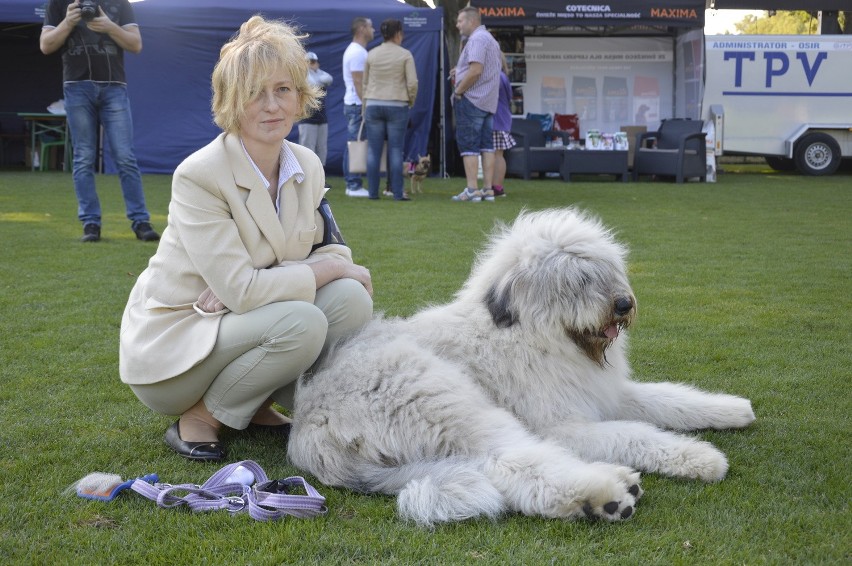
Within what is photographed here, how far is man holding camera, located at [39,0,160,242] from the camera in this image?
26.4ft

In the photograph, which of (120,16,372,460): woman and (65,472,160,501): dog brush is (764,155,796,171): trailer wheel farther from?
(65,472,160,501): dog brush

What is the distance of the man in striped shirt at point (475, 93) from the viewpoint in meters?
12.0

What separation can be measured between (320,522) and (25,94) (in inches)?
816

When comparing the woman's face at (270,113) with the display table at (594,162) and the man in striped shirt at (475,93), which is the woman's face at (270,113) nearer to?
the man in striped shirt at (475,93)

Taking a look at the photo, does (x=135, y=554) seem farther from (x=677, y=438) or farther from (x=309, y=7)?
(x=309, y=7)

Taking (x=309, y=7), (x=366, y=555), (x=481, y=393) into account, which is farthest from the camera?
(x=309, y=7)

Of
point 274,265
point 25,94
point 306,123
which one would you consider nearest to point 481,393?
point 274,265

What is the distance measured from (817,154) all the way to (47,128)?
1600cm

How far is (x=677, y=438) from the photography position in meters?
3.32

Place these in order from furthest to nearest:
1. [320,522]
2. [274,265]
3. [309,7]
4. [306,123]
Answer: [309,7] < [306,123] < [274,265] < [320,522]

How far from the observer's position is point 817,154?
18.2m

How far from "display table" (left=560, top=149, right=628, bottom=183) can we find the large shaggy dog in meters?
13.2

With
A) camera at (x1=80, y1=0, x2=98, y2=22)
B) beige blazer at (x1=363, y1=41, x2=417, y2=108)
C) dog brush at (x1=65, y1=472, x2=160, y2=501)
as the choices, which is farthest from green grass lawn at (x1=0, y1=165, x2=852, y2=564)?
beige blazer at (x1=363, y1=41, x2=417, y2=108)

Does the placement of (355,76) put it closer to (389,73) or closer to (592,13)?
(389,73)
